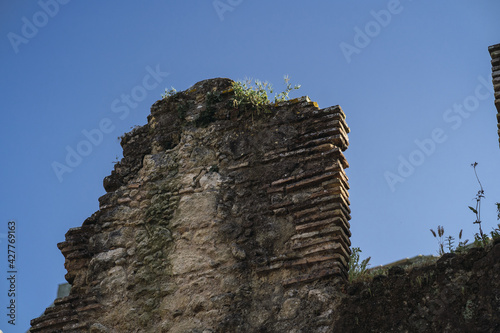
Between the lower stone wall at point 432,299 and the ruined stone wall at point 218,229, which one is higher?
the ruined stone wall at point 218,229

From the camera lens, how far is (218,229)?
265 inches

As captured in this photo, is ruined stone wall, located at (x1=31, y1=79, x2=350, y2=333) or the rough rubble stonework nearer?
the rough rubble stonework

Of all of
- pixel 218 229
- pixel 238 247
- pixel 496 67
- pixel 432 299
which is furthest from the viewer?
pixel 218 229

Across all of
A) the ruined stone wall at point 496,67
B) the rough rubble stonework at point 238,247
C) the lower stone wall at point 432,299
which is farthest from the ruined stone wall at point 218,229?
the ruined stone wall at point 496,67

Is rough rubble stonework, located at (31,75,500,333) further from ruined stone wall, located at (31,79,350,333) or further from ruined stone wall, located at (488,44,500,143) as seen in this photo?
ruined stone wall, located at (488,44,500,143)

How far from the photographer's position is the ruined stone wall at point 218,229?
6148 mm

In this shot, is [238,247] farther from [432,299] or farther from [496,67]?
[496,67]

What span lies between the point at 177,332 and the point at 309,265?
1.35m

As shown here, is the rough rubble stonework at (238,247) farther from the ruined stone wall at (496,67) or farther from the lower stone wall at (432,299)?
the ruined stone wall at (496,67)

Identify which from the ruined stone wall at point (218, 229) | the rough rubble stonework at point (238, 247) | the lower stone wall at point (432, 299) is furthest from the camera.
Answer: the ruined stone wall at point (218, 229)

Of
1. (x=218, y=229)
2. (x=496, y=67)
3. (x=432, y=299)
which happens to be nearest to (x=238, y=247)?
(x=218, y=229)

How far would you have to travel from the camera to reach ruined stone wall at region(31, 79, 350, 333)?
6148 millimetres


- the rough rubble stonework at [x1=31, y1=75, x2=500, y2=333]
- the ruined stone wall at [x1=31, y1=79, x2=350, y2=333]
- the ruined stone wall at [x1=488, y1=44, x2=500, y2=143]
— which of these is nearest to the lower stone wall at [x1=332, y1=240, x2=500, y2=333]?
the rough rubble stonework at [x1=31, y1=75, x2=500, y2=333]

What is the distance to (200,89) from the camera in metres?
7.95
